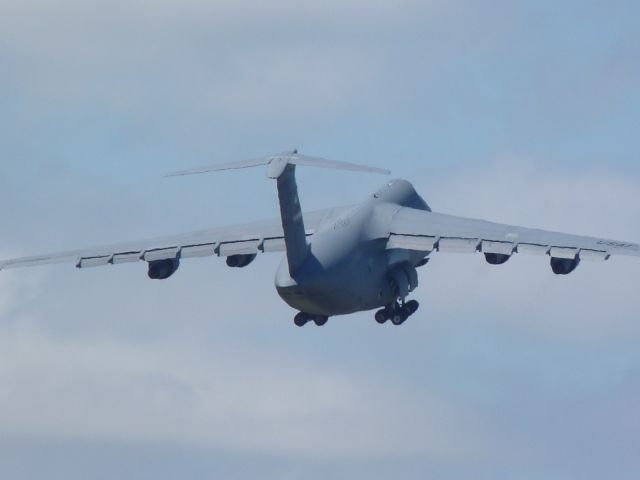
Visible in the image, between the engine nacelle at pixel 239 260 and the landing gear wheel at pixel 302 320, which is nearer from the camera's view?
the landing gear wheel at pixel 302 320

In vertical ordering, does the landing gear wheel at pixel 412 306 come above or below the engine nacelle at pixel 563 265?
above

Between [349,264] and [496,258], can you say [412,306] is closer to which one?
[496,258]

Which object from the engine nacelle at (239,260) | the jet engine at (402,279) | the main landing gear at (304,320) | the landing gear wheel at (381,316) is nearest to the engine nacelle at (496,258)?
the jet engine at (402,279)

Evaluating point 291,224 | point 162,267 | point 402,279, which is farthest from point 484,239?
point 162,267

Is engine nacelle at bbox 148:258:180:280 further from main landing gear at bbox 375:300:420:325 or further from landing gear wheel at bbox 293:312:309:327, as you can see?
main landing gear at bbox 375:300:420:325

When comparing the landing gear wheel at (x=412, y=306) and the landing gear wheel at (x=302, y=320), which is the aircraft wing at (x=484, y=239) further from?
the landing gear wheel at (x=302, y=320)

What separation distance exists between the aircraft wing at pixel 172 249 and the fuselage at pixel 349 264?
205cm

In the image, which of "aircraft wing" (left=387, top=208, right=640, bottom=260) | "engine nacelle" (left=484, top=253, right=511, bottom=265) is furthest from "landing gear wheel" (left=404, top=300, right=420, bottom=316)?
"engine nacelle" (left=484, top=253, right=511, bottom=265)

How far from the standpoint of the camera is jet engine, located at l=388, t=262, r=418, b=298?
76188 mm

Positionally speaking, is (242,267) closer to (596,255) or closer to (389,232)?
(389,232)

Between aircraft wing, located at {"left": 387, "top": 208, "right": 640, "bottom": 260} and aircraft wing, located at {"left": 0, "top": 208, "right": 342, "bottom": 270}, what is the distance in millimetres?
3932

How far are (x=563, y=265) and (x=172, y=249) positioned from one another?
38.9ft

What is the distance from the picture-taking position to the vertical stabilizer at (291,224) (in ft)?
232

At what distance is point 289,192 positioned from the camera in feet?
233
